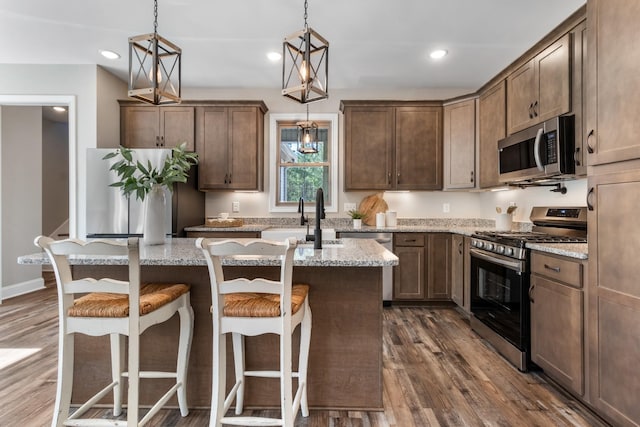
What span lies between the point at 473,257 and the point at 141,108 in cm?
406

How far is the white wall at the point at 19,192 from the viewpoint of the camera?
14.3 feet

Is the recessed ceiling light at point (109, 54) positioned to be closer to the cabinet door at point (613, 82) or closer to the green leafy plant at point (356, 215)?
the green leafy plant at point (356, 215)

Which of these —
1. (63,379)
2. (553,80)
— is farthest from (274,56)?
(63,379)

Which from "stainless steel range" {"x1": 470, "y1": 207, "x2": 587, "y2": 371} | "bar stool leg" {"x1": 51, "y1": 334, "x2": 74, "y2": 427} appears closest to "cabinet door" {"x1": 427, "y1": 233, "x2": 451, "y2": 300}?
"stainless steel range" {"x1": 470, "y1": 207, "x2": 587, "y2": 371}

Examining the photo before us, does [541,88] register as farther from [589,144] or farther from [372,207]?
[372,207]

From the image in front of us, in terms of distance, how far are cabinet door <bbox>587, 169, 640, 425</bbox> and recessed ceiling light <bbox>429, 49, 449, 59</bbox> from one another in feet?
6.99

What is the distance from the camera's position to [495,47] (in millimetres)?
3350

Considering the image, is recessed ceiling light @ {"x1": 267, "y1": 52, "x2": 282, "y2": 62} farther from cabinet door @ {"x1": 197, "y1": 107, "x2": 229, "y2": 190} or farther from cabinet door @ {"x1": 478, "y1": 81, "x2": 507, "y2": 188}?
cabinet door @ {"x1": 478, "y1": 81, "x2": 507, "y2": 188}

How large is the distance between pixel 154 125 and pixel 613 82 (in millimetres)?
4256

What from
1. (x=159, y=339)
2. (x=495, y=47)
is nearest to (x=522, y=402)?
(x=159, y=339)

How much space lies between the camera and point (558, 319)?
2080 millimetres

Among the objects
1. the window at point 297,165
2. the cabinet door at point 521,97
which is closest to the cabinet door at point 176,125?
the window at point 297,165

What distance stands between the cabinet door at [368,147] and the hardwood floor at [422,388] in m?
1.74

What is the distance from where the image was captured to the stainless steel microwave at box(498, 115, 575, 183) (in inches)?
95.0
